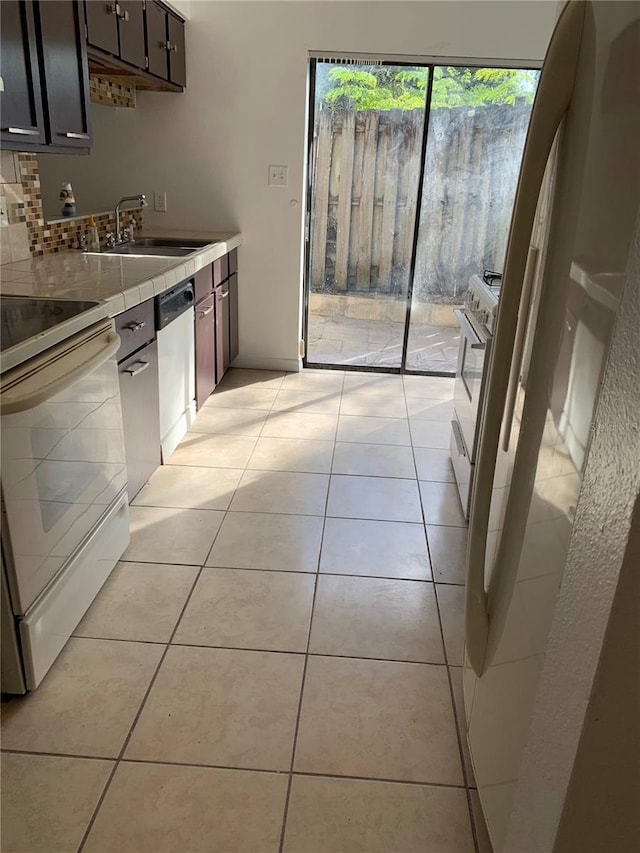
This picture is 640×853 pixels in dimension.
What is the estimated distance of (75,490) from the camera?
1828 millimetres

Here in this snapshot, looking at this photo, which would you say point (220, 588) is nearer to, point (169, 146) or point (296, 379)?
point (296, 379)

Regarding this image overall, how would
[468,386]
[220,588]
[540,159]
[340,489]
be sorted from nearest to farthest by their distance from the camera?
[540,159], [220,588], [468,386], [340,489]

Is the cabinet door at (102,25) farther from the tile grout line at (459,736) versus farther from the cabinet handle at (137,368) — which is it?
the tile grout line at (459,736)

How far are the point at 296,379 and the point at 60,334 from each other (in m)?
2.67

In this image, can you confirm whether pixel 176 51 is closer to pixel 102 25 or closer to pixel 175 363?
pixel 102 25

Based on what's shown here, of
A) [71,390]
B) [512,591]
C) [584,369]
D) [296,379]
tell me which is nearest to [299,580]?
[71,390]

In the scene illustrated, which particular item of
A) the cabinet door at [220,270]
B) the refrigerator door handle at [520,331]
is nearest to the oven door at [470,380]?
the refrigerator door handle at [520,331]

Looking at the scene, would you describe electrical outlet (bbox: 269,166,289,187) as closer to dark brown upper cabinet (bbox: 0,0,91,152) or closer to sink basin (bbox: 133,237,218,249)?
sink basin (bbox: 133,237,218,249)

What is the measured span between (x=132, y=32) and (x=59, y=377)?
85.1 inches

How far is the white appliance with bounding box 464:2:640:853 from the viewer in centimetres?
82

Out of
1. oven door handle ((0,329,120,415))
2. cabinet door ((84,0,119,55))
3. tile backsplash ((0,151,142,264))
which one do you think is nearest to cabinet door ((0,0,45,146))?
tile backsplash ((0,151,142,264))

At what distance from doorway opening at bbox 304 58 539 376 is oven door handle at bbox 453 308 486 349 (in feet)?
4.88

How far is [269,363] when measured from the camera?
449cm

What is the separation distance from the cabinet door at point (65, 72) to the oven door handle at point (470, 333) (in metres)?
1.70
